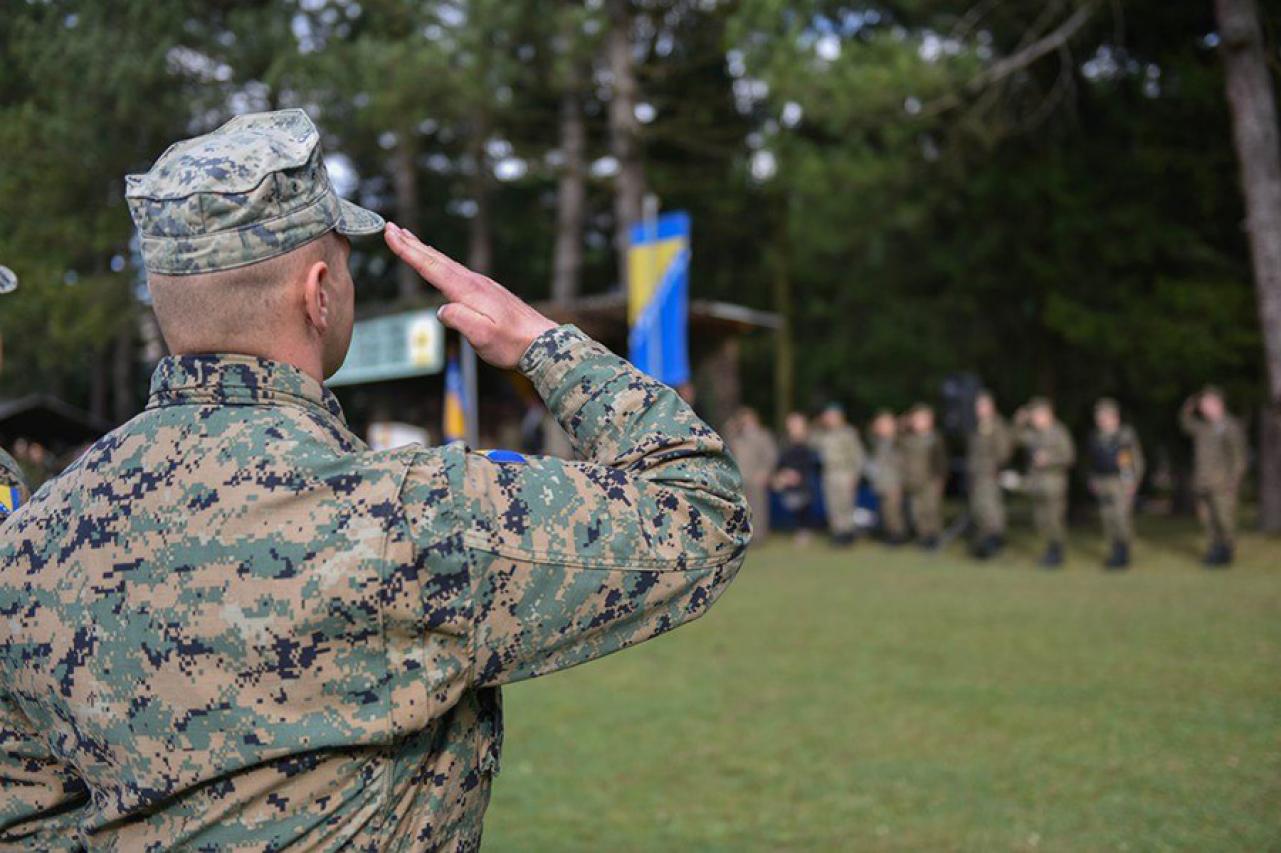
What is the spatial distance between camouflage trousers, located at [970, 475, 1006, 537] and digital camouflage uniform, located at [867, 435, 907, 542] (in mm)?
2587

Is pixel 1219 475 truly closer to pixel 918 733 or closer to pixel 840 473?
pixel 840 473

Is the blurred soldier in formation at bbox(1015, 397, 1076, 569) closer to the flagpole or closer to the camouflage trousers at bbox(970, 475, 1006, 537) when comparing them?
the camouflage trousers at bbox(970, 475, 1006, 537)

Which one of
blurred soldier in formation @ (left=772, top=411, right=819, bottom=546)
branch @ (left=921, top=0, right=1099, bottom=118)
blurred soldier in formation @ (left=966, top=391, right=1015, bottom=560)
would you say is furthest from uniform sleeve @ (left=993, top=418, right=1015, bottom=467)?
branch @ (left=921, top=0, right=1099, bottom=118)

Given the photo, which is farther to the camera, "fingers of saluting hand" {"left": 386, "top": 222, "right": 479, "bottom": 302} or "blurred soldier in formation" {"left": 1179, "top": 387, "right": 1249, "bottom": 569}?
"blurred soldier in formation" {"left": 1179, "top": 387, "right": 1249, "bottom": 569}

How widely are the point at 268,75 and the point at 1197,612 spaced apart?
360 inches

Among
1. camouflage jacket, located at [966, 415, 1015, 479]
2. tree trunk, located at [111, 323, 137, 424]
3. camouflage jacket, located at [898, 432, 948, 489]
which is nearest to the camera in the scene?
tree trunk, located at [111, 323, 137, 424]

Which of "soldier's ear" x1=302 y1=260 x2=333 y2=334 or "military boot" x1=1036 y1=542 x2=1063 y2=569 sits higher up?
"soldier's ear" x1=302 y1=260 x2=333 y2=334

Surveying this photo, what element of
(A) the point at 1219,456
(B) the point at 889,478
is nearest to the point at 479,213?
(B) the point at 889,478

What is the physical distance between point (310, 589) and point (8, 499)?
101 centimetres

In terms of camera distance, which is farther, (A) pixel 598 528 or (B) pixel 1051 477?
(B) pixel 1051 477

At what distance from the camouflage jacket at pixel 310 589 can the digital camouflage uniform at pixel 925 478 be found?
60.2 feet

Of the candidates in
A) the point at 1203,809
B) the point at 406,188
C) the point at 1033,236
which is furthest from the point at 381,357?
the point at 1203,809

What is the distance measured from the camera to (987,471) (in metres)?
17.8

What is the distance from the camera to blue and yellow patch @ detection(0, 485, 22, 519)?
7.36ft
